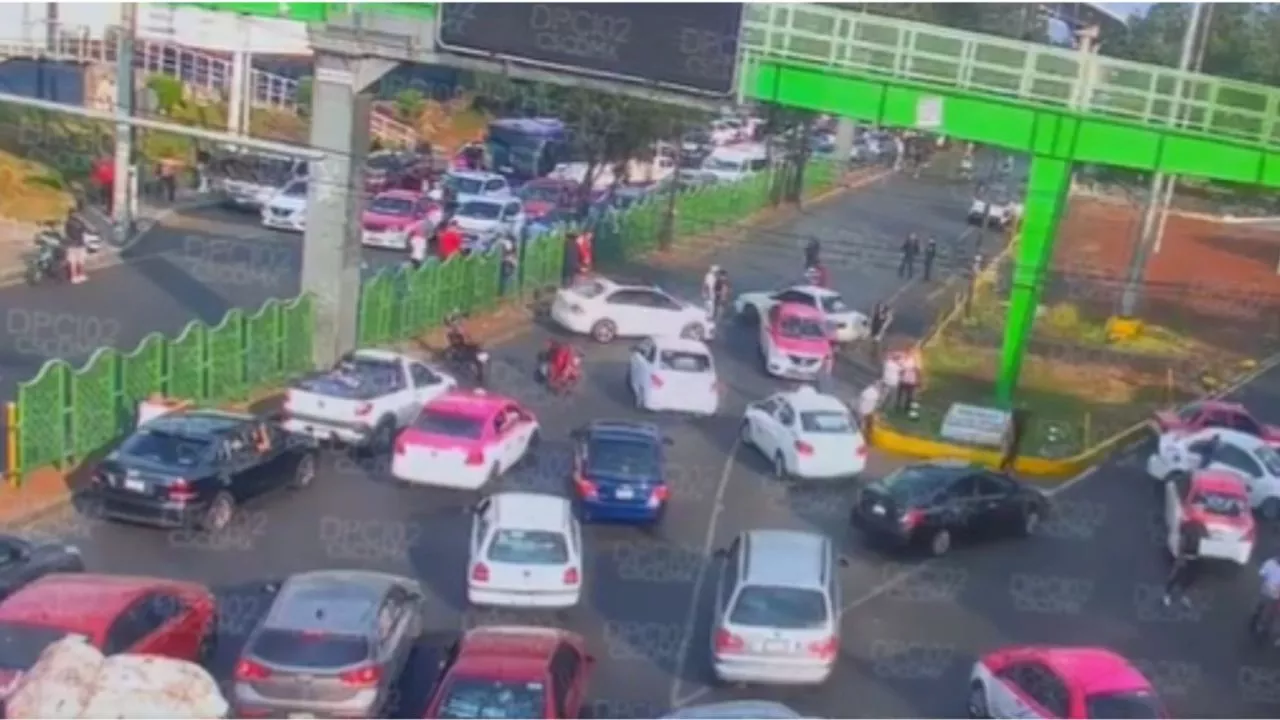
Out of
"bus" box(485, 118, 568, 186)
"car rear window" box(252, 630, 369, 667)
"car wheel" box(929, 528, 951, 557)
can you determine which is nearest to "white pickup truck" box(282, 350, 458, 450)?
"car wheel" box(929, 528, 951, 557)

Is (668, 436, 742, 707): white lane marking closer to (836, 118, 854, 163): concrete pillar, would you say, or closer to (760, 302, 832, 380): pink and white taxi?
(760, 302, 832, 380): pink and white taxi

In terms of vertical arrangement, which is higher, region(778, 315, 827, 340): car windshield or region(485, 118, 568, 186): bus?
region(778, 315, 827, 340): car windshield

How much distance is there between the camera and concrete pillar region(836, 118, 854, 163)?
55688 mm

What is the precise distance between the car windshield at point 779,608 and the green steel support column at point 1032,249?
11548 mm

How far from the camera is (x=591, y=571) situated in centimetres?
1688

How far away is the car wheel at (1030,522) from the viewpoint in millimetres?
19188

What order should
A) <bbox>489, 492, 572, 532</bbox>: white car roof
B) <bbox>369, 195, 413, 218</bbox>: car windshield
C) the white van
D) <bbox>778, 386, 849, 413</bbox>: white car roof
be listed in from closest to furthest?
<bbox>489, 492, 572, 532</bbox>: white car roof, <bbox>778, 386, 849, 413</bbox>: white car roof, <bbox>369, 195, 413, 218</bbox>: car windshield, the white van

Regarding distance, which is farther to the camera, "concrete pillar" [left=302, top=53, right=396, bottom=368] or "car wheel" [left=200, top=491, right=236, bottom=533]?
"concrete pillar" [left=302, top=53, right=396, bottom=368]

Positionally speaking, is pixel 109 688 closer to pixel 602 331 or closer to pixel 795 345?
pixel 795 345

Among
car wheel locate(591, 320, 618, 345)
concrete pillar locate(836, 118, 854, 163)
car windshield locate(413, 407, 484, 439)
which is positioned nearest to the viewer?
car windshield locate(413, 407, 484, 439)

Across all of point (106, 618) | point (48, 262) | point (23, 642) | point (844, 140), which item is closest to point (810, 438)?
point (106, 618)

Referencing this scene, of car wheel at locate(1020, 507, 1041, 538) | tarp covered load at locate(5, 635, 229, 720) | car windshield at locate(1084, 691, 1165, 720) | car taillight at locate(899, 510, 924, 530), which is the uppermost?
tarp covered load at locate(5, 635, 229, 720)

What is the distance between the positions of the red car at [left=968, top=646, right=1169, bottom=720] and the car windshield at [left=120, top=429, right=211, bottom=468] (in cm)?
766

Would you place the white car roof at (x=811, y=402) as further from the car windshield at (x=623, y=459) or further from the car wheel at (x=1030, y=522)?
Result: the car windshield at (x=623, y=459)
